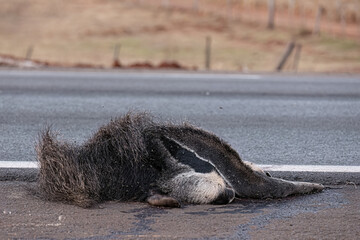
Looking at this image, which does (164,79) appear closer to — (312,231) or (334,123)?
(334,123)

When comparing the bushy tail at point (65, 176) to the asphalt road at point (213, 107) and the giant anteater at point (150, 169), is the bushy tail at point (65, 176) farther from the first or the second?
the asphalt road at point (213, 107)

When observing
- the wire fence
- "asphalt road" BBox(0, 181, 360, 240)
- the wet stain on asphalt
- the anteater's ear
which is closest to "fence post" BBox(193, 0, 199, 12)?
the wire fence

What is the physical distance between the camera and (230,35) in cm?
3712

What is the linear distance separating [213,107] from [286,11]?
41.5 meters

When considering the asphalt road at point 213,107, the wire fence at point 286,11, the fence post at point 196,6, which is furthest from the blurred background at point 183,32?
the asphalt road at point 213,107

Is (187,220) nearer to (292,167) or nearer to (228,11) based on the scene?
(292,167)

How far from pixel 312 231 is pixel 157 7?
4425 centimetres

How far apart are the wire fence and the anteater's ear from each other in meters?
34.7

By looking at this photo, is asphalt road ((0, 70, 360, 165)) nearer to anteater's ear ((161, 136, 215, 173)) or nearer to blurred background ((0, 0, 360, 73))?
anteater's ear ((161, 136, 215, 173))

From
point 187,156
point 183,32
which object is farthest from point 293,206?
point 183,32

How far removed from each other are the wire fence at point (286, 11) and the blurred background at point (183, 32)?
7 cm

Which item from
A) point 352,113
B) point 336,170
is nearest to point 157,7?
point 352,113

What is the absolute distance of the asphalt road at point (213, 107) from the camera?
6.20 meters

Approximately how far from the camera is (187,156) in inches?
171
